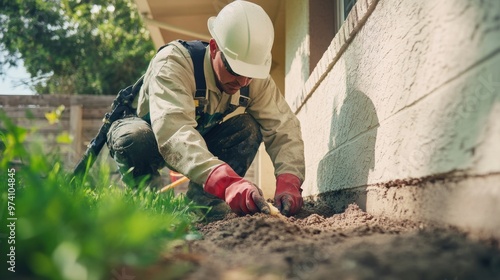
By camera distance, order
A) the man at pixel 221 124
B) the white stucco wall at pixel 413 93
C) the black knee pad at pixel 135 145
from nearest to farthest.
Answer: the white stucco wall at pixel 413 93 < the man at pixel 221 124 < the black knee pad at pixel 135 145

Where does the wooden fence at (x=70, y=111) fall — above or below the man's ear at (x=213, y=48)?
below

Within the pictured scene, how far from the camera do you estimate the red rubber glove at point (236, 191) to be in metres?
2.34

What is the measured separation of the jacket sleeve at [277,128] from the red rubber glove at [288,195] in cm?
9

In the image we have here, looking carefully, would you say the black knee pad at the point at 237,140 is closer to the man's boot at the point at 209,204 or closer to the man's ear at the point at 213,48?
the man's boot at the point at 209,204

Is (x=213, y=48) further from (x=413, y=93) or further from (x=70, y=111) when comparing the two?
(x=70, y=111)

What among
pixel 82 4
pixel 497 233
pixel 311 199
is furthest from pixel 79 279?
pixel 82 4

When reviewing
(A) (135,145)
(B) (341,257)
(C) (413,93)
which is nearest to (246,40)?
(A) (135,145)

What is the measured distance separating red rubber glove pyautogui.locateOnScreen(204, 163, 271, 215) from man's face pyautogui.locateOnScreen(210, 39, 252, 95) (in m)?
0.66

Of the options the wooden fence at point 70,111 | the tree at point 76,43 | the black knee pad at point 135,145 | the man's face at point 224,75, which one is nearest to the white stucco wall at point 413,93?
the man's face at point 224,75

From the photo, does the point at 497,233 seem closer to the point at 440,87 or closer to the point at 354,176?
the point at 440,87

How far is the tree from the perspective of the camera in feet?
44.5

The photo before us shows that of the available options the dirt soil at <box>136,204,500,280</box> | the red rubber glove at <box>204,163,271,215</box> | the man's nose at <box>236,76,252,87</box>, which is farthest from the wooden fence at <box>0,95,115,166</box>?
the dirt soil at <box>136,204,500,280</box>

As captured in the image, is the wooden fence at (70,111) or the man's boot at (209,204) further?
the wooden fence at (70,111)

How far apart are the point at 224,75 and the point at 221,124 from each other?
2.38 feet
